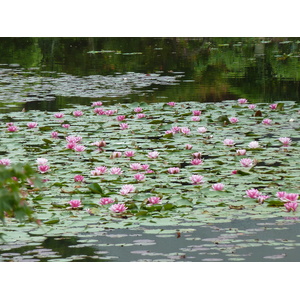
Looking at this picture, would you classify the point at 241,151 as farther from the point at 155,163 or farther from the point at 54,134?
the point at 54,134

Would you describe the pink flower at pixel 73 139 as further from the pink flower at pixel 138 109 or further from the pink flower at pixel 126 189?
the pink flower at pixel 138 109

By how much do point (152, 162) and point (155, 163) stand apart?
0.05m

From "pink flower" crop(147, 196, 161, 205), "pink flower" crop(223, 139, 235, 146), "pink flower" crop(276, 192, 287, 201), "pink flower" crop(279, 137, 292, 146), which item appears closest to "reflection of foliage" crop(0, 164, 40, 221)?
"pink flower" crop(147, 196, 161, 205)

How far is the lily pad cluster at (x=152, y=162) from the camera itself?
4.88 meters

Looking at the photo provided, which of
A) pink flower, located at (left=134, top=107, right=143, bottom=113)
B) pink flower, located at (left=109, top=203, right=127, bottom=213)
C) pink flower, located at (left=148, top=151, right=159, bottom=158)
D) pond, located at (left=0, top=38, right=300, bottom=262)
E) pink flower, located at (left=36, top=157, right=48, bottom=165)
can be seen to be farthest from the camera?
pink flower, located at (left=134, top=107, right=143, bottom=113)

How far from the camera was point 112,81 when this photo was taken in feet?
39.5

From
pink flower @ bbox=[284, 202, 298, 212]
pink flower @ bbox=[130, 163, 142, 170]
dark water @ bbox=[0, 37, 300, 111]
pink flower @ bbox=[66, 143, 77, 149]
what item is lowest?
pink flower @ bbox=[284, 202, 298, 212]

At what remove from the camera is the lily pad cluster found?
488 centimetres

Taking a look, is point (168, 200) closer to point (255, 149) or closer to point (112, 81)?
point (255, 149)

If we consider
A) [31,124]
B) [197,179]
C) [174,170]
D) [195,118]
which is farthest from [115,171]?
[195,118]

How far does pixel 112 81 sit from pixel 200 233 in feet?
25.3

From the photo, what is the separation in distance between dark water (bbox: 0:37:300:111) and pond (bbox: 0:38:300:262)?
0.08 m

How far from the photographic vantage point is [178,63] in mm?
15008

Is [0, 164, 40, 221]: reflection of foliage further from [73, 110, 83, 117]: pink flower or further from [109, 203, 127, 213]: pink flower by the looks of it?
[73, 110, 83, 117]: pink flower
